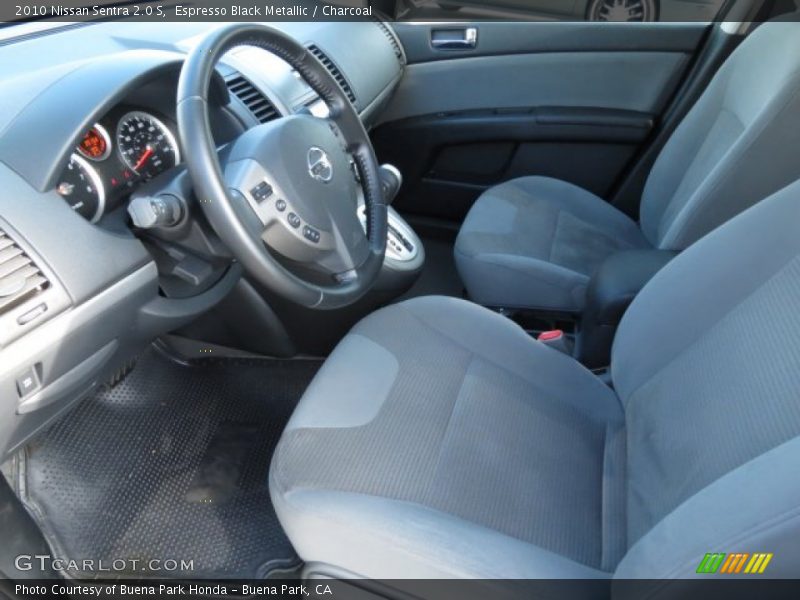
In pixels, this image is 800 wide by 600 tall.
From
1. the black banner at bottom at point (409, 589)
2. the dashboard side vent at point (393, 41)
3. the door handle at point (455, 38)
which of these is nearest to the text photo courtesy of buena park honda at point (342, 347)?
the black banner at bottom at point (409, 589)

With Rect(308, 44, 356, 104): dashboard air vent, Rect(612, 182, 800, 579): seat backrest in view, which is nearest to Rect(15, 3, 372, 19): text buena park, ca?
Rect(308, 44, 356, 104): dashboard air vent

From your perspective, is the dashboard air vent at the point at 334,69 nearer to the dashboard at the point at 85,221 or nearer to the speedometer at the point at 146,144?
the dashboard at the point at 85,221

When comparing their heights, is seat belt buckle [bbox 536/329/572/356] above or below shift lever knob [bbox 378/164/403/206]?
below

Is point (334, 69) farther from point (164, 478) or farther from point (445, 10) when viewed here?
point (164, 478)

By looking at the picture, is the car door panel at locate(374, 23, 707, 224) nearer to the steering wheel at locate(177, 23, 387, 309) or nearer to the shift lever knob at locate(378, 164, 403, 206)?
the shift lever knob at locate(378, 164, 403, 206)

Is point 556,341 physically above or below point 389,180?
below

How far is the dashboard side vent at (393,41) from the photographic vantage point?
2311 mm

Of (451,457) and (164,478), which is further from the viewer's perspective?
(164,478)

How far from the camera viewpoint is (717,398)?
949 millimetres

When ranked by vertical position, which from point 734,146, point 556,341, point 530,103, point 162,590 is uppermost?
point 734,146

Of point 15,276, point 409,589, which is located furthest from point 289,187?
point 409,589

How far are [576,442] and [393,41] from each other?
5.14 ft

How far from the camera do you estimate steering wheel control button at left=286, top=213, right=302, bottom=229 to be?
1110 mm

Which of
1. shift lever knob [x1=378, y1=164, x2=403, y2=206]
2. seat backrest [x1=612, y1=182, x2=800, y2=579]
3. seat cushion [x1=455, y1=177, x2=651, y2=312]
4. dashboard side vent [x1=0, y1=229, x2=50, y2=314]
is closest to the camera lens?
seat backrest [x1=612, y1=182, x2=800, y2=579]
